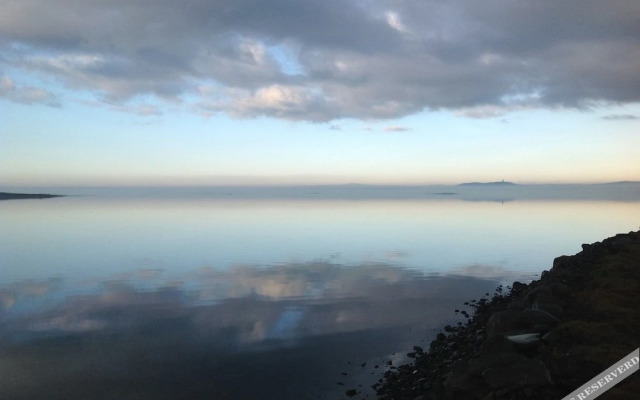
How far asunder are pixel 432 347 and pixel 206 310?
428 inches

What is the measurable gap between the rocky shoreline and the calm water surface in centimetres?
161

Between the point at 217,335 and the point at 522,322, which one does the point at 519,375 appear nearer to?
the point at 522,322

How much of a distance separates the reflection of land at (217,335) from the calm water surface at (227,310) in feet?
0.23

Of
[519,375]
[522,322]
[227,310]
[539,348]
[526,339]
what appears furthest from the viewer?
[227,310]

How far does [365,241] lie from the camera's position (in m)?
46.4

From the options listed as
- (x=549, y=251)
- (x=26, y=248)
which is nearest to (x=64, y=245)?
(x=26, y=248)

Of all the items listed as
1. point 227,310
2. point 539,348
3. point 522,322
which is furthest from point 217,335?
point 539,348

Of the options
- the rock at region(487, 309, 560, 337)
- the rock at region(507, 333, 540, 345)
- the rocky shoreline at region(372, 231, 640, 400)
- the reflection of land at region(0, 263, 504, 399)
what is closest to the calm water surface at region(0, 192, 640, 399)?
the reflection of land at region(0, 263, 504, 399)

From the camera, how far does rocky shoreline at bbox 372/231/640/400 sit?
28.8ft

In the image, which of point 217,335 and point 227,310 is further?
point 227,310

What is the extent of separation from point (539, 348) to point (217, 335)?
11.9m

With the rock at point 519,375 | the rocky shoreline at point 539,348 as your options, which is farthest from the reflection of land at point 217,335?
the rock at point 519,375

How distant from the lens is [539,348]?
10.5m

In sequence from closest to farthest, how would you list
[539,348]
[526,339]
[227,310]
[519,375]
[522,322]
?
[519,375]
[539,348]
[526,339]
[522,322]
[227,310]
